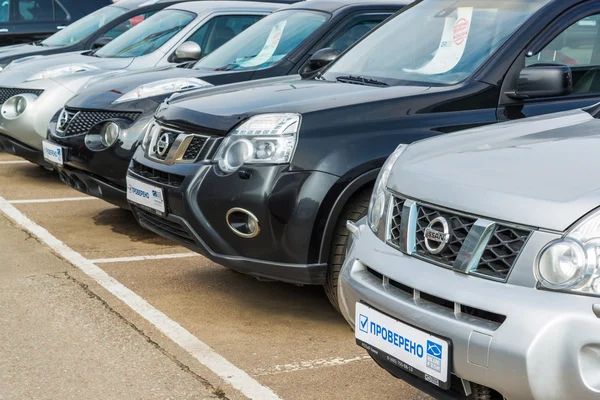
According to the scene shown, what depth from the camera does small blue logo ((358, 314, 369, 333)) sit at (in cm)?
315

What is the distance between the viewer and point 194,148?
185 inches

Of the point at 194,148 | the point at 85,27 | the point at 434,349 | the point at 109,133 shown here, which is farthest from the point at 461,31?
the point at 85,27

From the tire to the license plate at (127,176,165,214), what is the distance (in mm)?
937

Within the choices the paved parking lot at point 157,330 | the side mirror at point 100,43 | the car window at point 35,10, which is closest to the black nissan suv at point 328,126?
the paved parking lot at point 157,330

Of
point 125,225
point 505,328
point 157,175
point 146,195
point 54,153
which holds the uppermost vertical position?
point 505,328

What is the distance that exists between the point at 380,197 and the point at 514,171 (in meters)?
0.65

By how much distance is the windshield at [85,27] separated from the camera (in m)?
11.1

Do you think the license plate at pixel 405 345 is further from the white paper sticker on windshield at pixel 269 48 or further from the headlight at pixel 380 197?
the white paper sticker on windshield at pixel 269 48

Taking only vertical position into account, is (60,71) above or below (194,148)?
below

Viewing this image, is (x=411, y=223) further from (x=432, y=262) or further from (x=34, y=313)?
(x=34, y=313)

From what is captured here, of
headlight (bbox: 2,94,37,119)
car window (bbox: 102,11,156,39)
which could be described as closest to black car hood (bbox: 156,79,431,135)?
headlight (bbox: 2,94,37,119)

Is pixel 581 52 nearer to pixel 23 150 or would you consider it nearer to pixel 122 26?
pixel 23 150

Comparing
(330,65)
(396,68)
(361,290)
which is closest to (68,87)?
(330,65)

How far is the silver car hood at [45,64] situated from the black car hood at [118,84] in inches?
61.5
